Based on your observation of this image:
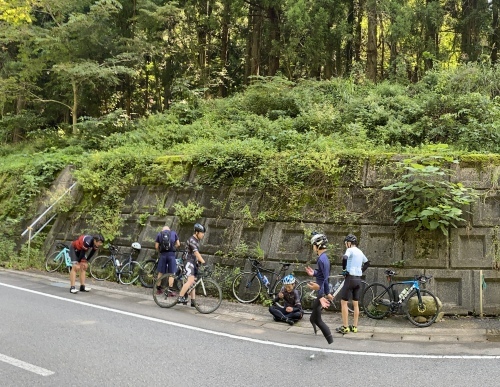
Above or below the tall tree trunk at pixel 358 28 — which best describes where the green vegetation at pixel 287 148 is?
below

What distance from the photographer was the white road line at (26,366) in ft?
17.9

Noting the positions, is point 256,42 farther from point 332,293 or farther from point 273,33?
point 332,293

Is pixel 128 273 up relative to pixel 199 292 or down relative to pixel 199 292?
up

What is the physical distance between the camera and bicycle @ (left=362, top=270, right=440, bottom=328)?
834 centimetres

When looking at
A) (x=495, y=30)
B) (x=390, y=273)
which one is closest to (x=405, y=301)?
(x=390, y=273)

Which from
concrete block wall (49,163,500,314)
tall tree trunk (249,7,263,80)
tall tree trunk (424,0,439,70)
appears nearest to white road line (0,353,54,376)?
concrete block wall (49,163,500,314)

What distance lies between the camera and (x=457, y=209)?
29.5ft

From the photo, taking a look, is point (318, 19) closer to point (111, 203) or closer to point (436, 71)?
point (436, 71)

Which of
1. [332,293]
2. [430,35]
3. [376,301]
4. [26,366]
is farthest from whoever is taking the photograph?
[430,35]

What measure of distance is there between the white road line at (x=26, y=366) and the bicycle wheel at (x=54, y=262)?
8417 millimetres

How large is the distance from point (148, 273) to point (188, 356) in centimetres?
598

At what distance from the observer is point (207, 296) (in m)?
10.3

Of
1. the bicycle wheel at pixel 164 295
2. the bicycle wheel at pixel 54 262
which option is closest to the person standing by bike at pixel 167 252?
the bicycle wheel at pixel 164 295

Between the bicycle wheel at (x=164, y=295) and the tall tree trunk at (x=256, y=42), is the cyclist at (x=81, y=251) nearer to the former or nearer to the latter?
the bicycle wheel at (x=164, y=295)
